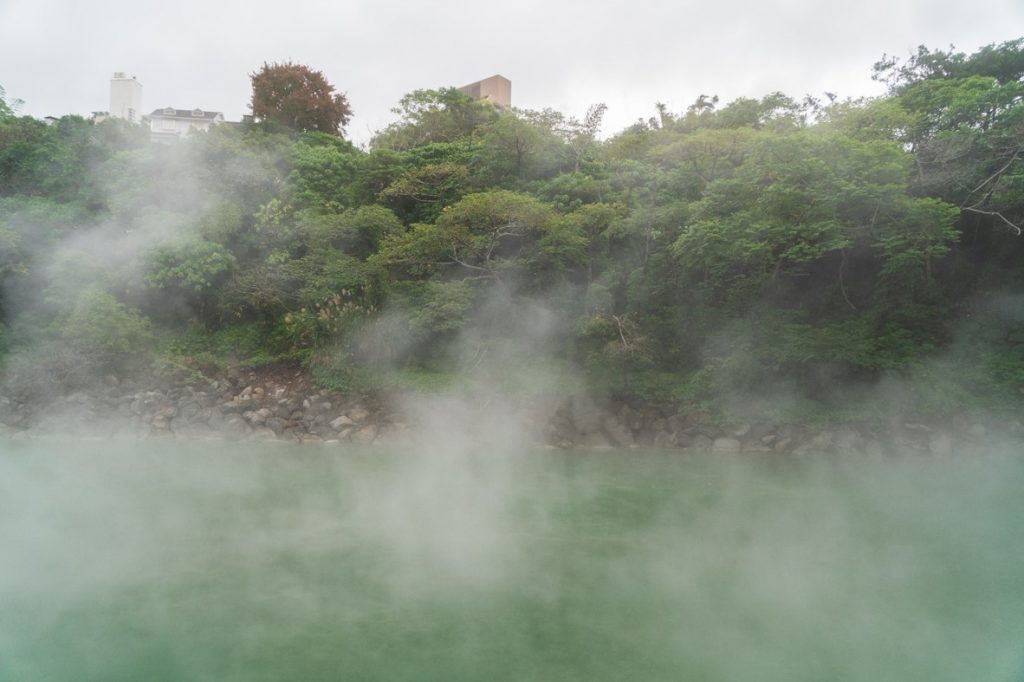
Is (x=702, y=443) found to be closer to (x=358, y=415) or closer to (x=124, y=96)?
(x=358, y=415)

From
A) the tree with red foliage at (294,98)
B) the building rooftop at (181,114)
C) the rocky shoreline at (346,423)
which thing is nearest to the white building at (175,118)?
the building rooftop at (181,114)

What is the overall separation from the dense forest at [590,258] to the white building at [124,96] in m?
17.8

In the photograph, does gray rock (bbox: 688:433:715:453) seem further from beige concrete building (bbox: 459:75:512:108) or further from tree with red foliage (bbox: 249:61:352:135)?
beige concrete building (bbox: 459:75:512:108)

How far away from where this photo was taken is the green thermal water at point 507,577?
3217 millimetres

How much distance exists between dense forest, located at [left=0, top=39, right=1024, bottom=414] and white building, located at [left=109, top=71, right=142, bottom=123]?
17792mm

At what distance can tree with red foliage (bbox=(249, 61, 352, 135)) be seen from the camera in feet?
61.1

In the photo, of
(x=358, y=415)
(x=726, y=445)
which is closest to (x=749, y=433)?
(x=726, y=445)

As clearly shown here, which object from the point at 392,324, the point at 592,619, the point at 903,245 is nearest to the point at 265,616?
the point at 592,619

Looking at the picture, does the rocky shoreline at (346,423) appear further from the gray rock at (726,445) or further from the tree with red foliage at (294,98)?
the tree with red foliage at (294,98)

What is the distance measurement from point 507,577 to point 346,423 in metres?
5.83

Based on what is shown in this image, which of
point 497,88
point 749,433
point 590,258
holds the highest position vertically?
point 497,88

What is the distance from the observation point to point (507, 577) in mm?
4195

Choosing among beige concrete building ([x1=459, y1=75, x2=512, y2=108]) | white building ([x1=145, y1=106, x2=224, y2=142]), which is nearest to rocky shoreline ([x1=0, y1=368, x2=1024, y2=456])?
beige concrete building ([x1=459, y1=75, x2=512, y2=108])

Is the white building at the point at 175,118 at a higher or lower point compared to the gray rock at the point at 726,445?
higher
